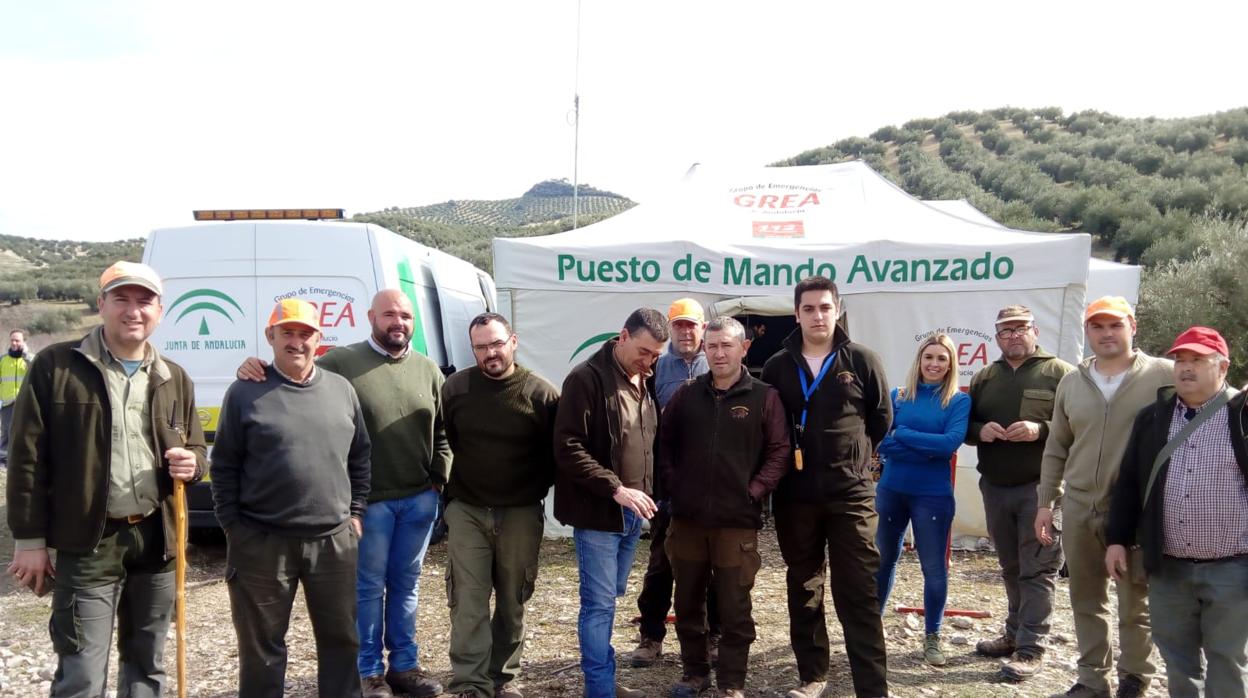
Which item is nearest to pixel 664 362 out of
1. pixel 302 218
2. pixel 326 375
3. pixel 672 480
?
pixel 672 480

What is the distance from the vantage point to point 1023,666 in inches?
170

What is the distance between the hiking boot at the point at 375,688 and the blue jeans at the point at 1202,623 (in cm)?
340

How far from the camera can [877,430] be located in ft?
12.9

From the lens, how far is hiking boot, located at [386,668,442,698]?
4.02 meters

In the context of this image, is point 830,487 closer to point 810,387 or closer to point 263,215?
point 810,387

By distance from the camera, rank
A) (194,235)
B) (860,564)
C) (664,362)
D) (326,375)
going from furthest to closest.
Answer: (194,235)
(664,362)
(860,564)
(326,375)

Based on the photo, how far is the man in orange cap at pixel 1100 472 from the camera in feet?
12.6

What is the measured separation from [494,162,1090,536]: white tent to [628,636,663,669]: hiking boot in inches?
114

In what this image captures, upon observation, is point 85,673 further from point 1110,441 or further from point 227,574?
point 1110,441

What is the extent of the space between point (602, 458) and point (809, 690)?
60.3 inches

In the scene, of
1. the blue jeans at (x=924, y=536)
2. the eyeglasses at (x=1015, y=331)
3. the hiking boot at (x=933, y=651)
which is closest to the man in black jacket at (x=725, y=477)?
the blue jeans at (x=924, y=536)

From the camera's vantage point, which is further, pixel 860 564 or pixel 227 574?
pixel 860 564

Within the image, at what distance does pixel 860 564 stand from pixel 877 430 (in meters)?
0.63

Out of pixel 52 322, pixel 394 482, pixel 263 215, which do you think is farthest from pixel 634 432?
pixel 52 322
